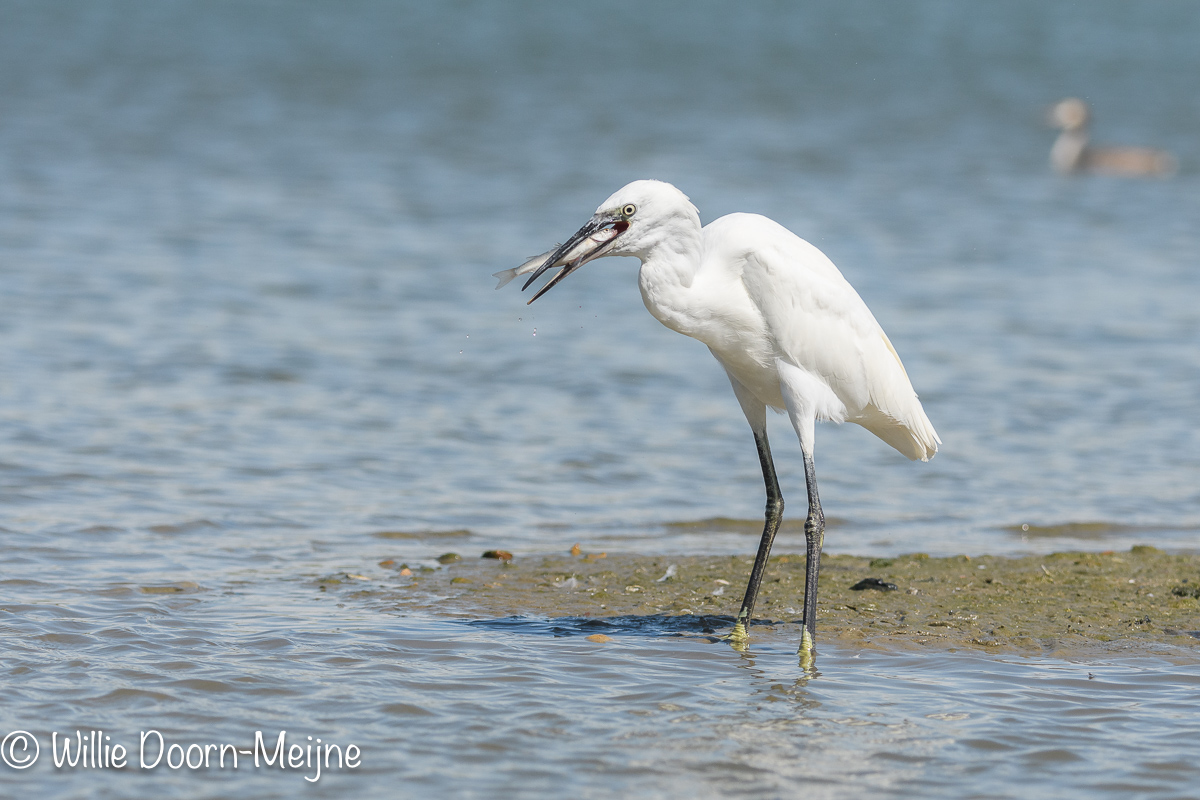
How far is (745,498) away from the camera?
9.12m

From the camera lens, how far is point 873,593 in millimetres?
7051

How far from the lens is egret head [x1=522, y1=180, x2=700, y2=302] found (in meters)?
5.86

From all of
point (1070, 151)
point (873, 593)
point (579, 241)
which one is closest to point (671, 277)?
point (579, 241)

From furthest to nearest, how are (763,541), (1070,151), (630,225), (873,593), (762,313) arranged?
(1070,151) < (873,593) < (763,541) < (762,313) < (630,225)

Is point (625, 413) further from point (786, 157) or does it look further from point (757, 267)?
point (786, 157)

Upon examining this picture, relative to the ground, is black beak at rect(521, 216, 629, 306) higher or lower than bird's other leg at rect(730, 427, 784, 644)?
higher

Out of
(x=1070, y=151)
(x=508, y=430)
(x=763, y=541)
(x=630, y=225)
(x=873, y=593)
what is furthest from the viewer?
(x=1070, y=151)

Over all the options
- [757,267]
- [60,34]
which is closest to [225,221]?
[757,267]

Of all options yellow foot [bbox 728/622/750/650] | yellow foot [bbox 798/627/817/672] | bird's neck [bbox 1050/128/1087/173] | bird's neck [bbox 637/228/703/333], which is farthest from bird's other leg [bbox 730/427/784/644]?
bird's neck [bbox 1050/128/1087/173]

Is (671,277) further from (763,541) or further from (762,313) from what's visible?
(763,541)

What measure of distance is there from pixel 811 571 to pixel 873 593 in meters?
0.91

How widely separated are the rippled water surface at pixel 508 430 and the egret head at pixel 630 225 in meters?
1.67

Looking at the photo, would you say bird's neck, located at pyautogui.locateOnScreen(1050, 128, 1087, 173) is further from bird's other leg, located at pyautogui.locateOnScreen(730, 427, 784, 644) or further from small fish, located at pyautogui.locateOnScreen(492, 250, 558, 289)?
small fish, located at pyautogui.locateOnScreen(492, 250, 558, 289)

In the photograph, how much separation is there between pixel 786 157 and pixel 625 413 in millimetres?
12779
